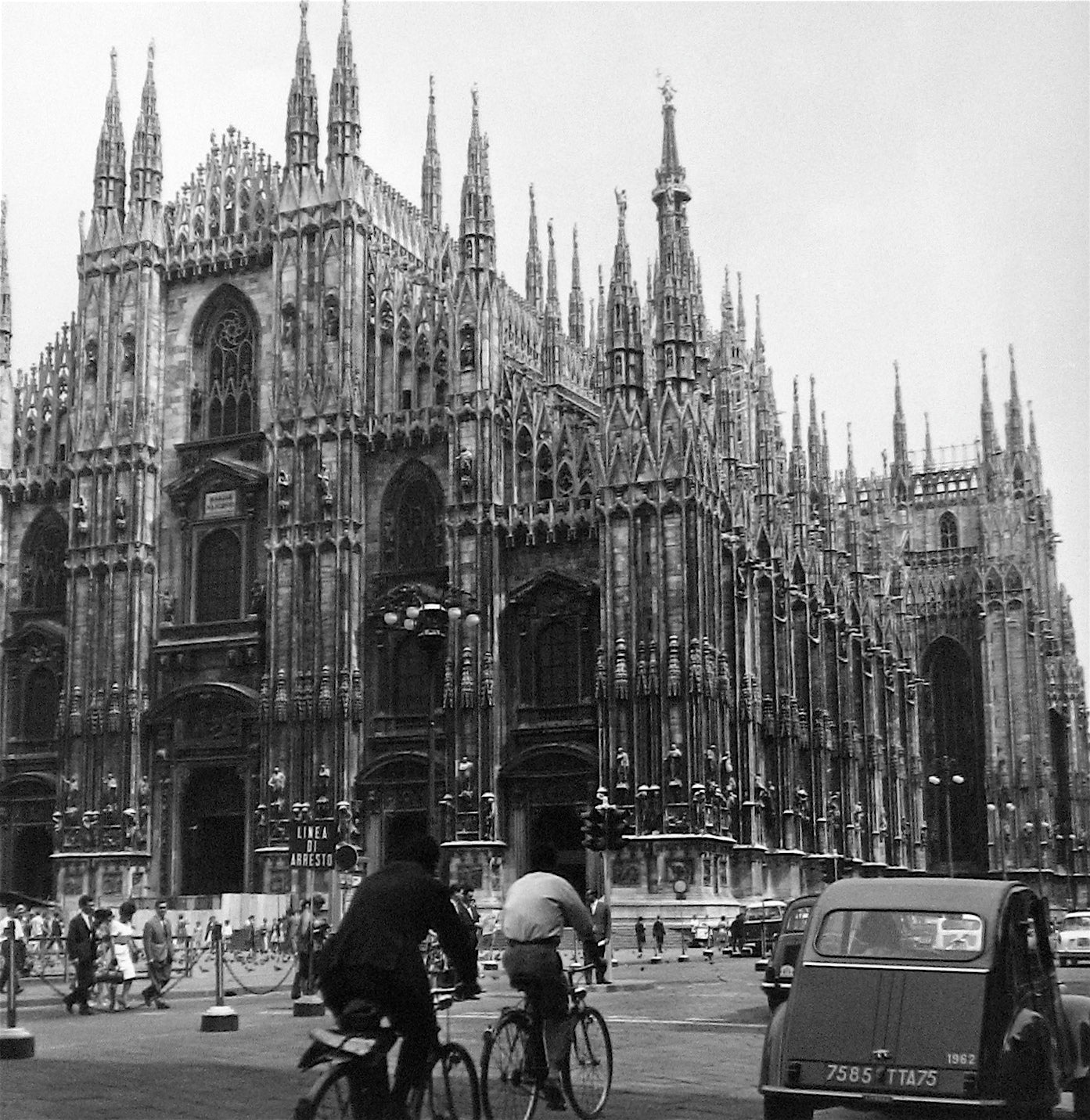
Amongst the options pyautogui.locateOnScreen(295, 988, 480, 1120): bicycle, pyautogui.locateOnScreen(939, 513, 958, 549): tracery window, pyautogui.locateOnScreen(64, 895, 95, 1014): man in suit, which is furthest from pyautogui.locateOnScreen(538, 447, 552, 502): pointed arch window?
pyautogui.locateOnScreen(939, 513, 958, 549): tracery window

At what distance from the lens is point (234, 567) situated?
169ft

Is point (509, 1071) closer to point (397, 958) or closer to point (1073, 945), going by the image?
point (397, 958)

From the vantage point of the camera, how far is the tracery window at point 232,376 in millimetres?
52656

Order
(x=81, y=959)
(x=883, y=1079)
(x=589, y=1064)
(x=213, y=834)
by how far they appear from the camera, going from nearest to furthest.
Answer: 1. (x=883, y=1079)
2. (x=589, y=1064)
3. (x=81, y=959)
4. (x=213, y=834)

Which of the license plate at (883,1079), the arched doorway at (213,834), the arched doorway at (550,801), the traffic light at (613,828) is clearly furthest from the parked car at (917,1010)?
the arched doorway at (213,834)

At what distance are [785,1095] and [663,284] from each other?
3691 centimetres

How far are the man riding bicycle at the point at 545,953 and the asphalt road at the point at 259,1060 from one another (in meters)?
1.36

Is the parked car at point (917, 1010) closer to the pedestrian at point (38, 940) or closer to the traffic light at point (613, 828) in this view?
the traffic light at point (613, 828)

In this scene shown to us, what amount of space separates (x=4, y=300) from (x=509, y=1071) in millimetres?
49271

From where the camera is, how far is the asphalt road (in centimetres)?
1309

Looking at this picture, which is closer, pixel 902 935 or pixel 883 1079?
pixel 883 1079

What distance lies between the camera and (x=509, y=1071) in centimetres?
1130

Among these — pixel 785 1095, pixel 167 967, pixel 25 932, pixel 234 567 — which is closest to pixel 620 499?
pixel 234 567

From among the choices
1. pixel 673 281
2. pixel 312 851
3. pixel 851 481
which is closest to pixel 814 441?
pixel 851 481
